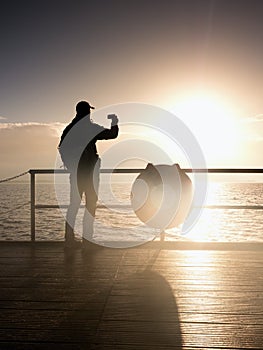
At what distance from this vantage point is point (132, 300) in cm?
382

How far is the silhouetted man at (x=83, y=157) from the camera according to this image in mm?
5754

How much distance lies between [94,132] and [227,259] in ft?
7.84

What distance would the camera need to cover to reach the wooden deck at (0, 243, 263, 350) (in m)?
2.97

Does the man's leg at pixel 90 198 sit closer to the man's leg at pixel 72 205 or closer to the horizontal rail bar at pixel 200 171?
the man's leg at pixel 72 205

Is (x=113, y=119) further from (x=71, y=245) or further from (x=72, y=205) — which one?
(x=71, y=245)

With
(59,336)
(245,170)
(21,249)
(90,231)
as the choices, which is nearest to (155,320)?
(59,336)

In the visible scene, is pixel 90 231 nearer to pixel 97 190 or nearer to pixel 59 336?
pixel 97 190

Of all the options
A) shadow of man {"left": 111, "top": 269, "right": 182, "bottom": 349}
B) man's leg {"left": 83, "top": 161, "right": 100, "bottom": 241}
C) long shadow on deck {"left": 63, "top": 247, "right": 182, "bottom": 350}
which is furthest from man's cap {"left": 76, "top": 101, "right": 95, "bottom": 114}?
shadow of man {"left": 111, "top": 269, "right": 182, "bottom": 349}

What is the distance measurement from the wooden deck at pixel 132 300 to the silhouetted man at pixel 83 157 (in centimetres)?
56

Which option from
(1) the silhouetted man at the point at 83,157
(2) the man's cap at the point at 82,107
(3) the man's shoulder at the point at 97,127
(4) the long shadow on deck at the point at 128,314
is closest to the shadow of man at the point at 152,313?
(4) the long shadow on deck at the point at 128,314

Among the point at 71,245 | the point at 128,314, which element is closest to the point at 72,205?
the point at 71,245

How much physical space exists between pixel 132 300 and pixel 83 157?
257cm

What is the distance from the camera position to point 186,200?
6.16 metres

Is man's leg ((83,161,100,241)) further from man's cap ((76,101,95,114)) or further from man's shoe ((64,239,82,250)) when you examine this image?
man's cap ((76,101,95,114))
